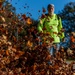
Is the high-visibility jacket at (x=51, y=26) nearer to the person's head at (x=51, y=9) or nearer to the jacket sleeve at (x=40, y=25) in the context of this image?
the jacket sleeve at (x=40, y=25)

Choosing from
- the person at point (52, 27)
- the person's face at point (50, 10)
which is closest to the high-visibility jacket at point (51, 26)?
the person at point (52, 27)

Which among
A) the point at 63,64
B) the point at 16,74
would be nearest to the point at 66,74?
the point at 63,64

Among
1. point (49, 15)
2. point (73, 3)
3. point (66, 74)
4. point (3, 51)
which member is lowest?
point (66, 74)

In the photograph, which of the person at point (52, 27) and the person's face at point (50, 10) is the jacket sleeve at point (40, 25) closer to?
the person at point (52, 27)

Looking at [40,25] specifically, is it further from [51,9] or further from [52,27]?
[51,9]

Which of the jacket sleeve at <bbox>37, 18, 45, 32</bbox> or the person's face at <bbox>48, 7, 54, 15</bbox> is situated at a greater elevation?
the person's face at <bbox>48, 7, 54, 15</bbox>

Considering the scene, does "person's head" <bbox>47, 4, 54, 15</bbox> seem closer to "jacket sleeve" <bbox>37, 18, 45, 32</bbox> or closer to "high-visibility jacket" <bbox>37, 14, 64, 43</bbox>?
"high-visibility jacket" <bbox>37, 14, 64, 43</bbox>

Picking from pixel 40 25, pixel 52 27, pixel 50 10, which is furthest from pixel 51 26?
pixel 50 10

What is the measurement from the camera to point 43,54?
31.4 feet

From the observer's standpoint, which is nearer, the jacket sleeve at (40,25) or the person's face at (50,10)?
the person's face at (50,10)

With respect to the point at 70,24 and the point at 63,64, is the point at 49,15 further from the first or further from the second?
the point at 70,24

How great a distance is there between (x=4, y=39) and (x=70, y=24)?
1694 inches

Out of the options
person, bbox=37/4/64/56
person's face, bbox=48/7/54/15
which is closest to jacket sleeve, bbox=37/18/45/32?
person, bbox=37/4/64/56

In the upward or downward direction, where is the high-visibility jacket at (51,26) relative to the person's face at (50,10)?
downward
